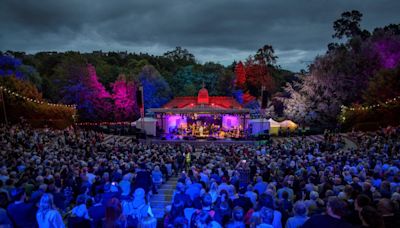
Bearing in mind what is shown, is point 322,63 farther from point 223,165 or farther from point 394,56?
point 223,165

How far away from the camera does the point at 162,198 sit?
482 inches

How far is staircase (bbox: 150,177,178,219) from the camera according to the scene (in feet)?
36.6

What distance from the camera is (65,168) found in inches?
444

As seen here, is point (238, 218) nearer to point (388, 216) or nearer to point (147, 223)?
point (147, 223)

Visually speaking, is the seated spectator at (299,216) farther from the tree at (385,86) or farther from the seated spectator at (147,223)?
the tree at (385,86)

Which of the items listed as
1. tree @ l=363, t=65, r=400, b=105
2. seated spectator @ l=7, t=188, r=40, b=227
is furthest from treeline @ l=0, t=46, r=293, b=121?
seated spectator @ l=7, t=188, r=40, b=227

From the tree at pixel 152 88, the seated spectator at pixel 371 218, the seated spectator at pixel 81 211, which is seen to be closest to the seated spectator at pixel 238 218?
the seated spectator at pixel 371 218

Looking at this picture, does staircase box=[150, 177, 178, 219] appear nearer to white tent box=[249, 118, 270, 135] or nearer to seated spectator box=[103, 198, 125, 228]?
seated spectator box=[103, 198, 125, 228]

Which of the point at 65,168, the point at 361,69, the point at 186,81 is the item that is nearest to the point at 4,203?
the point at 65,168

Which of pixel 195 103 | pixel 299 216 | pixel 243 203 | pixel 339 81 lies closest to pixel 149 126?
pixel 195 103

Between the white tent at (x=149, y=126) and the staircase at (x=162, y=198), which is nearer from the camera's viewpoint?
the staircase at (x=162, y=198)

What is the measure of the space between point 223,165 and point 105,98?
1180 inches

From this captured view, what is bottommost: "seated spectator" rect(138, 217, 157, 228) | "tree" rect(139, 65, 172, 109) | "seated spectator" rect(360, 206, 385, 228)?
"seated spectator" rect(138, 217, 157, 228)

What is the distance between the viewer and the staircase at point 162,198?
11.2 m
